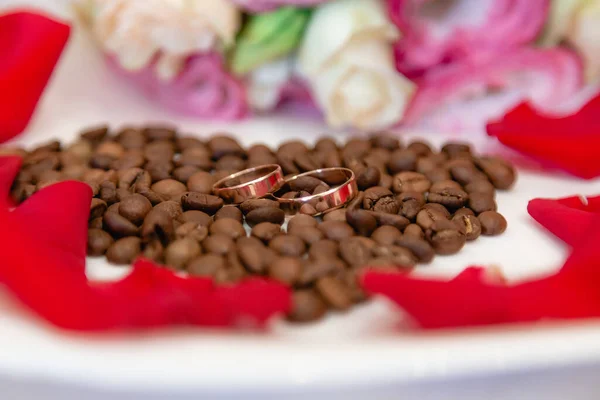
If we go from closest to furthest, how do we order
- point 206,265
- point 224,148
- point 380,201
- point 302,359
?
point 302,359, point 206,265, point 380,201, point 224,148

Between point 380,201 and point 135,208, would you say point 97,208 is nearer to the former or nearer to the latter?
point 135,208

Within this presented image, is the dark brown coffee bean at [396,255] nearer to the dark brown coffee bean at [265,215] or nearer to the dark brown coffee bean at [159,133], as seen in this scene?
the dark brown coffee bean at [265,215]

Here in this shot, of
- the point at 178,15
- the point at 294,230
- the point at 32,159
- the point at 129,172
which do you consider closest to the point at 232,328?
the point at 294,230

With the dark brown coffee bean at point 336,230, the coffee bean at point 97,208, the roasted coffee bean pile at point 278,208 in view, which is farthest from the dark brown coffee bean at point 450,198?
the coffee bean at point 97,208

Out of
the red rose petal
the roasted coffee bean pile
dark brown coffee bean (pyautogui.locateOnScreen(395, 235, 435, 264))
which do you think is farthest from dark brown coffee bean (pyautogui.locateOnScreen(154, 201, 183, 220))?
the red rose petal

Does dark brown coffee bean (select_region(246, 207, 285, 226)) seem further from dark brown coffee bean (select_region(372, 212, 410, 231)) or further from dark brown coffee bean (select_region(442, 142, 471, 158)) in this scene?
dark brown coffee bean (select_region(442, 142, 471, 158))

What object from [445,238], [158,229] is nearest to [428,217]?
[445,238]

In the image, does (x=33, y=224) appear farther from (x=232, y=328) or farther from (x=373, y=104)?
(x=373, y=104)
